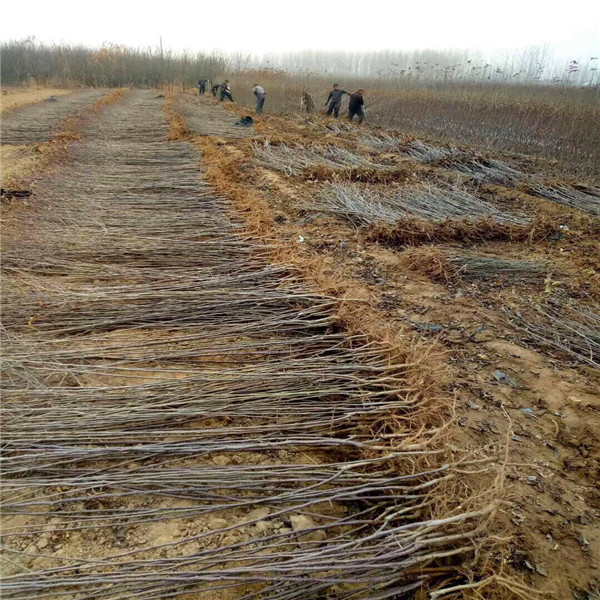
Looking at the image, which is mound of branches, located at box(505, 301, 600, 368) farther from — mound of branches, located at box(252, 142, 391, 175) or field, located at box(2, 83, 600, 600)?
mound of branches, located at box(252, 142, 391, 175)

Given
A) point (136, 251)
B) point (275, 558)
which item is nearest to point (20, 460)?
point (275, 558)

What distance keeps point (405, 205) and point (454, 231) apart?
1.11 metres

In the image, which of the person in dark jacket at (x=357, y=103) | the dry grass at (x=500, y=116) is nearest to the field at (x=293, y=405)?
the dry grass at (x=500, y=116)

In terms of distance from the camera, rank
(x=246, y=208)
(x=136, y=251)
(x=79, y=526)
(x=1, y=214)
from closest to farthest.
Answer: (x=79, y=526), (x=136, y=251), (x=1, y=214), (x=246, y=208)

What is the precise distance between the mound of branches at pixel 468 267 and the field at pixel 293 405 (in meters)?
0.03

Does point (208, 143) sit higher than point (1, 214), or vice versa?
point (208, 143)

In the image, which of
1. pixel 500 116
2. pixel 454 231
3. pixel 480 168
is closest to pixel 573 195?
pixel 480 168

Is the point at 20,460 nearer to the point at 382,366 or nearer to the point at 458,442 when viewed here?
the point at 382,366

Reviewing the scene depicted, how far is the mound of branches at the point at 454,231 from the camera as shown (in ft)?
16.8

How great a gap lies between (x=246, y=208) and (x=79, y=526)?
4.37m

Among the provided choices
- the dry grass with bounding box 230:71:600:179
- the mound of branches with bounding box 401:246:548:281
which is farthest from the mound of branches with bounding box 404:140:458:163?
the mound of branches with bounding box 401:246:548:281

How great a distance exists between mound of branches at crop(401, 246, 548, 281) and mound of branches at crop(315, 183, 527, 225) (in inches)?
44.8

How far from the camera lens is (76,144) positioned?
30.5ft

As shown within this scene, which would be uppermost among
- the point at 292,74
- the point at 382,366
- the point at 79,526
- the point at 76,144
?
the point at 292,74
